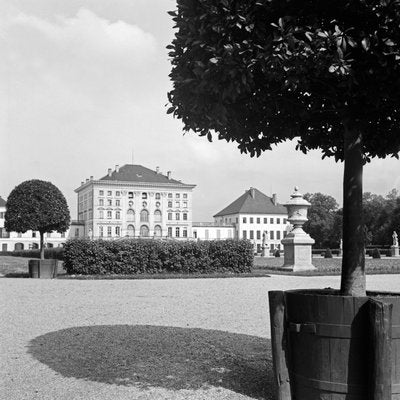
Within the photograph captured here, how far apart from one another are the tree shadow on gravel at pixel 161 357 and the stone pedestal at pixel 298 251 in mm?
14434

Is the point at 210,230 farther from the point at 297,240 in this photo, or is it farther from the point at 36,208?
the point at 36,208

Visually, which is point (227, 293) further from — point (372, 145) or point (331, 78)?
point (331, 78)

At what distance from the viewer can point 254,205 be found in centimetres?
10631

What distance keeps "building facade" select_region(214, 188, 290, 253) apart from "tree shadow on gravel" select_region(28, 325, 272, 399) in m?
96.6

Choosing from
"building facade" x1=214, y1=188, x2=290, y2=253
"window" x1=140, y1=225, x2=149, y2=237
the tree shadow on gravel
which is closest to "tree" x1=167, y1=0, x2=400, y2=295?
the tree shadow on gravel

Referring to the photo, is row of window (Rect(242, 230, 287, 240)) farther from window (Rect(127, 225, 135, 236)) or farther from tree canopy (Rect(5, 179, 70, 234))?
tree canopy (Rect(5, 179, 70, 234))

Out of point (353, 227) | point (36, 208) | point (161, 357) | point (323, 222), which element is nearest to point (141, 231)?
point (323, 222)

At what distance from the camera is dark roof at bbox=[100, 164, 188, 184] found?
101062 mm

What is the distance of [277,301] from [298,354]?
0.40 meters

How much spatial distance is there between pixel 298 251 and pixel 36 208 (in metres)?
10.5

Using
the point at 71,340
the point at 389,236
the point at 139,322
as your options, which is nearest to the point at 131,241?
the point at 139,322

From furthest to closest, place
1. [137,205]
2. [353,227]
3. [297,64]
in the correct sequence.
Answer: [137,205]
[353,227]
[297,64]

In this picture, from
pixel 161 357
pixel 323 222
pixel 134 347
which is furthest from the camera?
pixel 323 222

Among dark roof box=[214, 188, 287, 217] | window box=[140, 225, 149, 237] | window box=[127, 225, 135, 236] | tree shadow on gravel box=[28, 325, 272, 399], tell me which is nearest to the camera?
tree shadow on gravel box=[28, 325, 272, 399]
